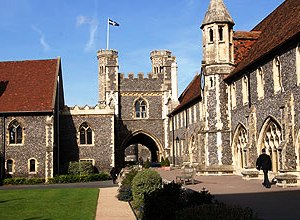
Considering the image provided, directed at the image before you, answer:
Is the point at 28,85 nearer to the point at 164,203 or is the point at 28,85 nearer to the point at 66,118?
the point at 66,118

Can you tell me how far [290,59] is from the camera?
1784cm

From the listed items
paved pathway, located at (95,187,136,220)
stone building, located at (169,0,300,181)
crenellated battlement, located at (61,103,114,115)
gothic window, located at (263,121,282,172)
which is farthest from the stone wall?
gothic window, located at (263,121,282,172)

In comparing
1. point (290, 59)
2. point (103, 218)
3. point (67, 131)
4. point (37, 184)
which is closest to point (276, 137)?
point (290, 59)

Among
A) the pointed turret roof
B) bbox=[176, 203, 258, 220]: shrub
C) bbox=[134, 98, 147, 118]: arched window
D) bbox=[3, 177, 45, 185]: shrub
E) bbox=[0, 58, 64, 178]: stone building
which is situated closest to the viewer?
bbox=[176, 203, 258, 220]: shrub

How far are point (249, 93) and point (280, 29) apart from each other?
147 inches

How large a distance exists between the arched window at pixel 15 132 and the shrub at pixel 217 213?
30.4 meters

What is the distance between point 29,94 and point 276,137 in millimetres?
22937

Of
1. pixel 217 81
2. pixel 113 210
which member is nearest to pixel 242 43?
pixel 217 81

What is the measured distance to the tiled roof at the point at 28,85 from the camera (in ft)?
114

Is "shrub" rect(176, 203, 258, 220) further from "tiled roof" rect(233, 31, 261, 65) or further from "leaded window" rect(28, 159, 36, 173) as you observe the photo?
"leaded window" rect(28, 159, 36, 173)

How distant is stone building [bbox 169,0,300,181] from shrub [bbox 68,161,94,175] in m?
9.81

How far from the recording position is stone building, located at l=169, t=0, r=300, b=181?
17766 mm

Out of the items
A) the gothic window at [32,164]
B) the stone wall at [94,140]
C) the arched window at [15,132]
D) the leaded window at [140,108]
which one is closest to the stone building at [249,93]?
the stone wall at [94,140]

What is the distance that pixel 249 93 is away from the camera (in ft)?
75.4
